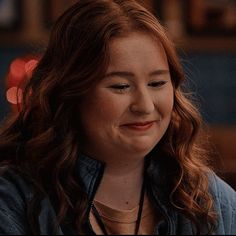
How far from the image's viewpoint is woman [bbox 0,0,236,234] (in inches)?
70.9

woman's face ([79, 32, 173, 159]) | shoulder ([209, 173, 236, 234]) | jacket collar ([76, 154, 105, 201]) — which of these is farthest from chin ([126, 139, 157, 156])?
shoulder ([209, 173, 236, 234])

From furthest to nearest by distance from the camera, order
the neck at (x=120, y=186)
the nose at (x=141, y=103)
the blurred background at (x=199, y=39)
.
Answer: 1. the blurred background at (x=199, y=39)
2. the neck at (x=120, y=186)
3. the nose at (x=141, y=103)

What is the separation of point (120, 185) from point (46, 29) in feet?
13.9

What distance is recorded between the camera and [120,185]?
190cm

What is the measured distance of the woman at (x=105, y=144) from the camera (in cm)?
180

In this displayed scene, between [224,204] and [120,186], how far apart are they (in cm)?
28

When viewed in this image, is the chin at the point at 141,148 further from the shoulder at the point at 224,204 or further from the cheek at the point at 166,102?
the shoulder at the point at 224,204

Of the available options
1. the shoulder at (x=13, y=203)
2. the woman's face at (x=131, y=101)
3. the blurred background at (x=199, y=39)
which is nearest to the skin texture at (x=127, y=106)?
the woman's face at (x=131, y=101)

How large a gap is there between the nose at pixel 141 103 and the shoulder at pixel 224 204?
0.33 m

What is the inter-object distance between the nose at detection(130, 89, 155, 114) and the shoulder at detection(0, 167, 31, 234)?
0.33 m

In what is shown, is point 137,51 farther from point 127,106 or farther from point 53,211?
point 53,211

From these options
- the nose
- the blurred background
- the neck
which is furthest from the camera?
the blurred background

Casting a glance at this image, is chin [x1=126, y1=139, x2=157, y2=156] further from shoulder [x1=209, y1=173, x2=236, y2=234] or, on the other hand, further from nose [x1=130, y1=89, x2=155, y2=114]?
shoulder [x1=209, y1=173, x2=236, y2=234]

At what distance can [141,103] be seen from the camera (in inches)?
70.1
